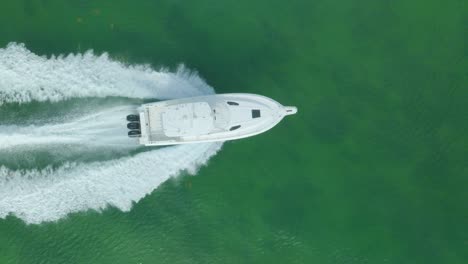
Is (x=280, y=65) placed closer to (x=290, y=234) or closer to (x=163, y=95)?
(x=163, y=95)

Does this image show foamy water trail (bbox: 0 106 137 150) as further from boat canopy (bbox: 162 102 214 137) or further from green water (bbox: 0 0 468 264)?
boat canopy (bbox: 162 102 214 137)

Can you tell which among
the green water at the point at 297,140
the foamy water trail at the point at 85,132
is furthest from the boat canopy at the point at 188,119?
the foamy water trail at the point at 85,132

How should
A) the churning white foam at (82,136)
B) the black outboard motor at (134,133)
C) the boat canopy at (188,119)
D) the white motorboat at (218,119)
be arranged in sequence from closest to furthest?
the boat canopy at (188,119)
the white motorboat at (218,119)
the black outboard motor at (134,133)
the churning white foam at (82,136)

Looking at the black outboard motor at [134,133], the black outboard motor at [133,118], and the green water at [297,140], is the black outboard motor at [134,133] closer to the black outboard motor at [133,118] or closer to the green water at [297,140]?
the black outboard motor at [133,118]

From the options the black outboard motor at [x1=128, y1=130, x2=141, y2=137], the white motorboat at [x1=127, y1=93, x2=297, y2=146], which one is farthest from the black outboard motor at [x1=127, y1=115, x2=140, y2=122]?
the black outboard motor at [x1=128, y1=130, x2=141, y2=137]

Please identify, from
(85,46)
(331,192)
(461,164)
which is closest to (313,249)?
(331,192)
